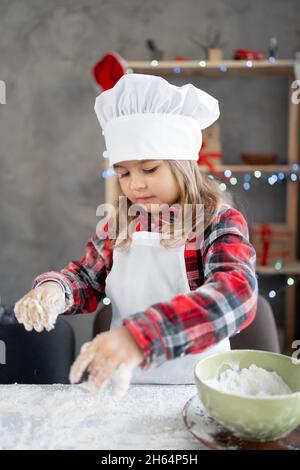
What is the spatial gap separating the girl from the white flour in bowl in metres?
0.09

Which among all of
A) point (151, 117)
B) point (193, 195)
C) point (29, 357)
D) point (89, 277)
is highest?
point (151, 117)

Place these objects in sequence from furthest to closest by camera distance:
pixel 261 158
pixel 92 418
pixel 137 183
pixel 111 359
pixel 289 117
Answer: pixel 289 117 → pixel 261 158 → pixel 137 183 → pixel 92 418 → pixel 111 359

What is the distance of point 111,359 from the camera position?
25.2 inches

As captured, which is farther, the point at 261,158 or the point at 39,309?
the point at 261,158

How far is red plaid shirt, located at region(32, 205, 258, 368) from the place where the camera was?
2.23 ft

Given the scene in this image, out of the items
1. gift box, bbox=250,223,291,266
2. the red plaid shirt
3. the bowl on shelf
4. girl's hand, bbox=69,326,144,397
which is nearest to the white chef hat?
the red plaid shirt

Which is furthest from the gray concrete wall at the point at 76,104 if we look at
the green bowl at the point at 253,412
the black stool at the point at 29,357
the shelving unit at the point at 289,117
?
the green bowl at the point at 253,412

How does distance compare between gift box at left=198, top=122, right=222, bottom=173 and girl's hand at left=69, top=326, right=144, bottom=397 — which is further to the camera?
gift box at left=198, top=122, right=222, bottom=173

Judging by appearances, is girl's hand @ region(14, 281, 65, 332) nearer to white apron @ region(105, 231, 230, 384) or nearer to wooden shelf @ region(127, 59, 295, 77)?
white apron @ region(105, 231, 230, 384)

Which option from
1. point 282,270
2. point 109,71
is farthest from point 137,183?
point 282,270

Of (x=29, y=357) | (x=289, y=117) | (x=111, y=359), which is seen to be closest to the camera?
(x=111, y=359)

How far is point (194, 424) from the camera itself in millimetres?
769

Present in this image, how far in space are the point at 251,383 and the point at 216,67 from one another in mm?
1933

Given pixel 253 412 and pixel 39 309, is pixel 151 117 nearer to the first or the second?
pixel 39 309
